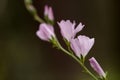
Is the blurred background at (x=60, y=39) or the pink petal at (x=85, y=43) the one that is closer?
the pink petal at (x=85, y=43)

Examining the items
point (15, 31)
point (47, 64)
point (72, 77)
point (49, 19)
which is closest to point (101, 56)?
point (72, 77)

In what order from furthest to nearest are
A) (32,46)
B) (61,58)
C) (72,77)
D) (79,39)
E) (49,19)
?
1. (32,46)
2. (61,58)
3. (72,77)
4. (49,19)
5. (79,39)

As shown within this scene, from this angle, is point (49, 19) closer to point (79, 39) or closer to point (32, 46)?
point (79, 39)

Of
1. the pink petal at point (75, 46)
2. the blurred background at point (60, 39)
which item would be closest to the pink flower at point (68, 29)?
the pink petal at point (75, 46)

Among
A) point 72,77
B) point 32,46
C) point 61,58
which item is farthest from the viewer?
point 32,46

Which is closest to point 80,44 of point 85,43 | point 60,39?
point 85,43

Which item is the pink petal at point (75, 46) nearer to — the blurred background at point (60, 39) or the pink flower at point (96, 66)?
the pink flower at point (96, 66)

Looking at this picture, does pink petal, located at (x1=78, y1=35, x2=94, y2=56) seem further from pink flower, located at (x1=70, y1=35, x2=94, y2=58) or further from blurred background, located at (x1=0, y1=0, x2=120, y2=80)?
blurred background, located at (x1=0, y1=0, x2=120, y2=80)
